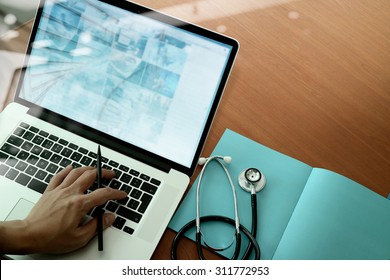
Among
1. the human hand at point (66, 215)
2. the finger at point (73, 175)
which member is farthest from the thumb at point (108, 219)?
the finger at point (73, 175)

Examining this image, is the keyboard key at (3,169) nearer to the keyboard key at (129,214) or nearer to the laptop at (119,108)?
the laptop at (119,108)

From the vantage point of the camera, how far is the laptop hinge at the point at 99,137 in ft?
2.80

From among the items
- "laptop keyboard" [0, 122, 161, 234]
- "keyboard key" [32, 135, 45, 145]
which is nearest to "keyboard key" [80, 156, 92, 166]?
"laptop keyboard" [0, 122, 161, 234]

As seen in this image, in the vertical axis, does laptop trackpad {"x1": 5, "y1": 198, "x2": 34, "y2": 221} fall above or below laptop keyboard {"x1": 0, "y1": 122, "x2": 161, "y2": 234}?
below

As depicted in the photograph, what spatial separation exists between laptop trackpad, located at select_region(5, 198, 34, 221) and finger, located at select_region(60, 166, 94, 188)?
81 mm

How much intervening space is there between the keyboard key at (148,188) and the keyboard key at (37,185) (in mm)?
202

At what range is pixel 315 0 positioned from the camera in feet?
3.69

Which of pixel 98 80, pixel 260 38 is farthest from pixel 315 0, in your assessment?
pixel 98 80

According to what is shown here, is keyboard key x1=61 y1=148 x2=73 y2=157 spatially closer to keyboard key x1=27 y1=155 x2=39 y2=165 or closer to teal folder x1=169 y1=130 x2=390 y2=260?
keyboard key x1=27 y1=155 x2=39 y2=165

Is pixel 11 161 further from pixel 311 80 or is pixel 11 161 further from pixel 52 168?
pixel 311 80

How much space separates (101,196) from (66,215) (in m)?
0.07

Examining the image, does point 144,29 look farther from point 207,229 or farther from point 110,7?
point 207,229

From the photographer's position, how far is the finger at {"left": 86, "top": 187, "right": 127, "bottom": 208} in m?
0.76

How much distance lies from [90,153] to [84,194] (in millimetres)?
107
